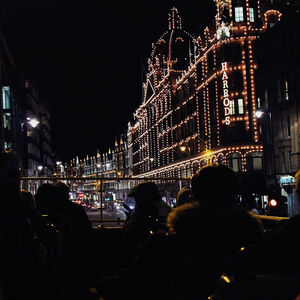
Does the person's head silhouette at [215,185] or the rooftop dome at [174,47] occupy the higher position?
the rooftop dome at [174,47]

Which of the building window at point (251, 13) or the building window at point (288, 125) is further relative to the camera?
the building window at point (251, 13)

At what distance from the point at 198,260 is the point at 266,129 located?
51.4 m

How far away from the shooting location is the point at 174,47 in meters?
94.3

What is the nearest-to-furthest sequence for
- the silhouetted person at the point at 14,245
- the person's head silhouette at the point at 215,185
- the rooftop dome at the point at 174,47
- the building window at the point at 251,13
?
the silhouetted person at the point at 14,245
the person's head silhouette at the point at 215,185
the building window at the point at 251,13
the rooftop dome at the point at 174,47

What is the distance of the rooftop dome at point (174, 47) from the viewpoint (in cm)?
9201

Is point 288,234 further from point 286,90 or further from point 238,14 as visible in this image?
point 238,14

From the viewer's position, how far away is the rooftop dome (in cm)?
9201

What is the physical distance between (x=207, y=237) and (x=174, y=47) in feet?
306

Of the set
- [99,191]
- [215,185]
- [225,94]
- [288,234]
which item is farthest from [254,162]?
[288,234]

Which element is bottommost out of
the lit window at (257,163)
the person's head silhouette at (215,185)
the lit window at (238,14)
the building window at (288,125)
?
the person's head silhouette at (215,185)

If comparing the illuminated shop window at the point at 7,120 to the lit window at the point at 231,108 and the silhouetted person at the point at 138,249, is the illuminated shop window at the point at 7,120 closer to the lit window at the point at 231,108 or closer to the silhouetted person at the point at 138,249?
the lit window at the point at 231,108

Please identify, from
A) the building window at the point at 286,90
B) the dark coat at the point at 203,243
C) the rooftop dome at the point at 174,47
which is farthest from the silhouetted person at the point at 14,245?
the rooftop dome at the point at 174,47

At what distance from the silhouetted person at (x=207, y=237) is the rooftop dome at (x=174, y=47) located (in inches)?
3398

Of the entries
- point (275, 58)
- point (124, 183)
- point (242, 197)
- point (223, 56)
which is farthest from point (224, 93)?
point (124, 183)
